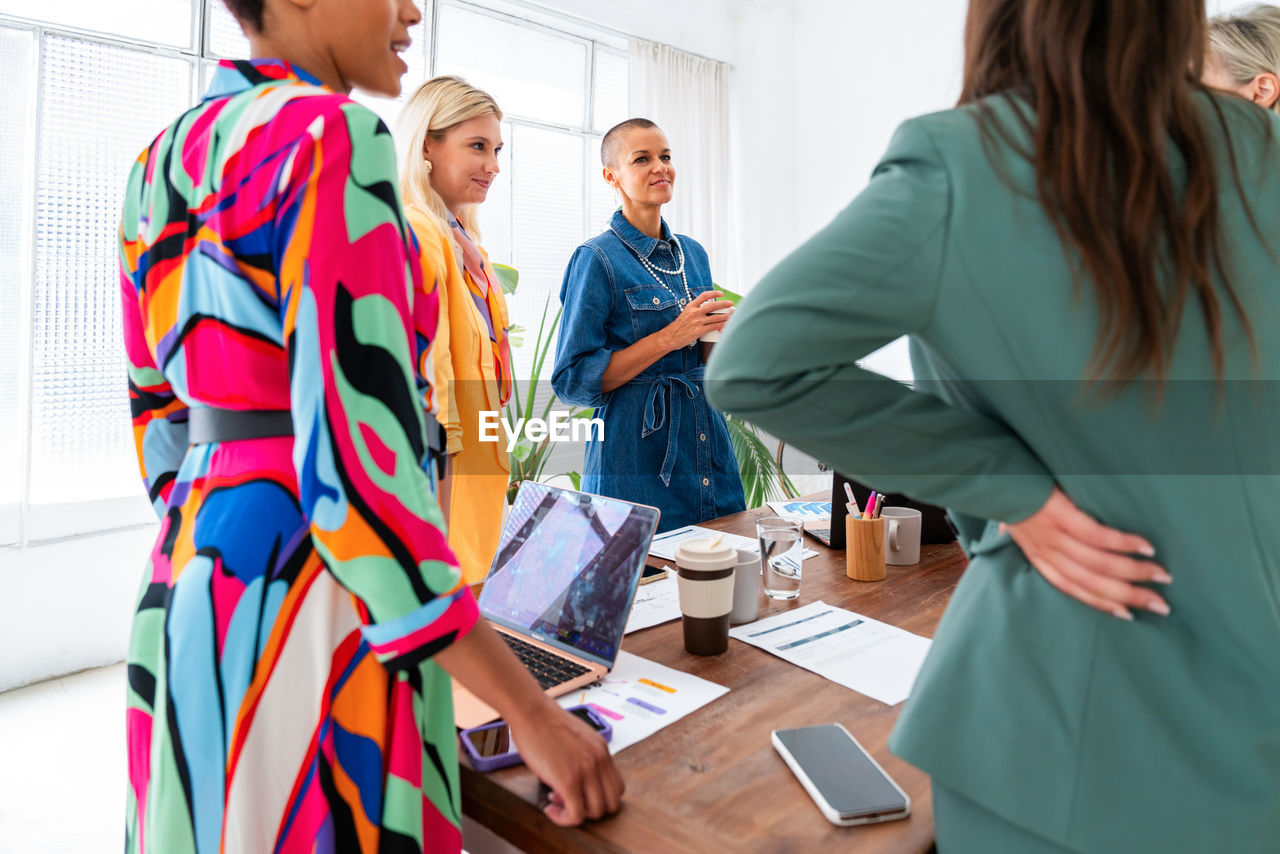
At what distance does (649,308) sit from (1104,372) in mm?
1906

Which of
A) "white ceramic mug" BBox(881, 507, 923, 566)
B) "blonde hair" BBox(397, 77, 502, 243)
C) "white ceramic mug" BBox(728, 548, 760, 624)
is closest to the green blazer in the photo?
"white ceramic mug" BBox(728, 548, 760, 624)

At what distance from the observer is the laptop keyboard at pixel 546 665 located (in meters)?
1.09

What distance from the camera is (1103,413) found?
1.97 feet

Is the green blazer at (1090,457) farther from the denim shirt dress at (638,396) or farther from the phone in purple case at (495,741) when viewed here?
the denim shirt dress at (638,396)

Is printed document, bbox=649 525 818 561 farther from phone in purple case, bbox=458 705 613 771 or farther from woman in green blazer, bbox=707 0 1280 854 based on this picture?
woman in green blazer, bbox=707 0 1280 854

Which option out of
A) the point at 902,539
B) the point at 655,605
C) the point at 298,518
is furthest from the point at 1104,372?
the point at 902,539

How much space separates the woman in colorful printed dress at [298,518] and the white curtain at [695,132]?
15.1 ft

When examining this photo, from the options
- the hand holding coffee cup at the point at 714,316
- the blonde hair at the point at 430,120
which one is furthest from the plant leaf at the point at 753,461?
the blonde hair at the point at 430,120

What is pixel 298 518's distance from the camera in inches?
28.9

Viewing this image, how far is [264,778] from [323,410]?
335 millimetres

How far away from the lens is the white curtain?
517 centimetres

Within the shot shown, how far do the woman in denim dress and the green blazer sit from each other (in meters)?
1.65

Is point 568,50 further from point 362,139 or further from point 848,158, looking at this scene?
point 362,139

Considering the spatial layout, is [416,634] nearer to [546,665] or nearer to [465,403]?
[546,665]
